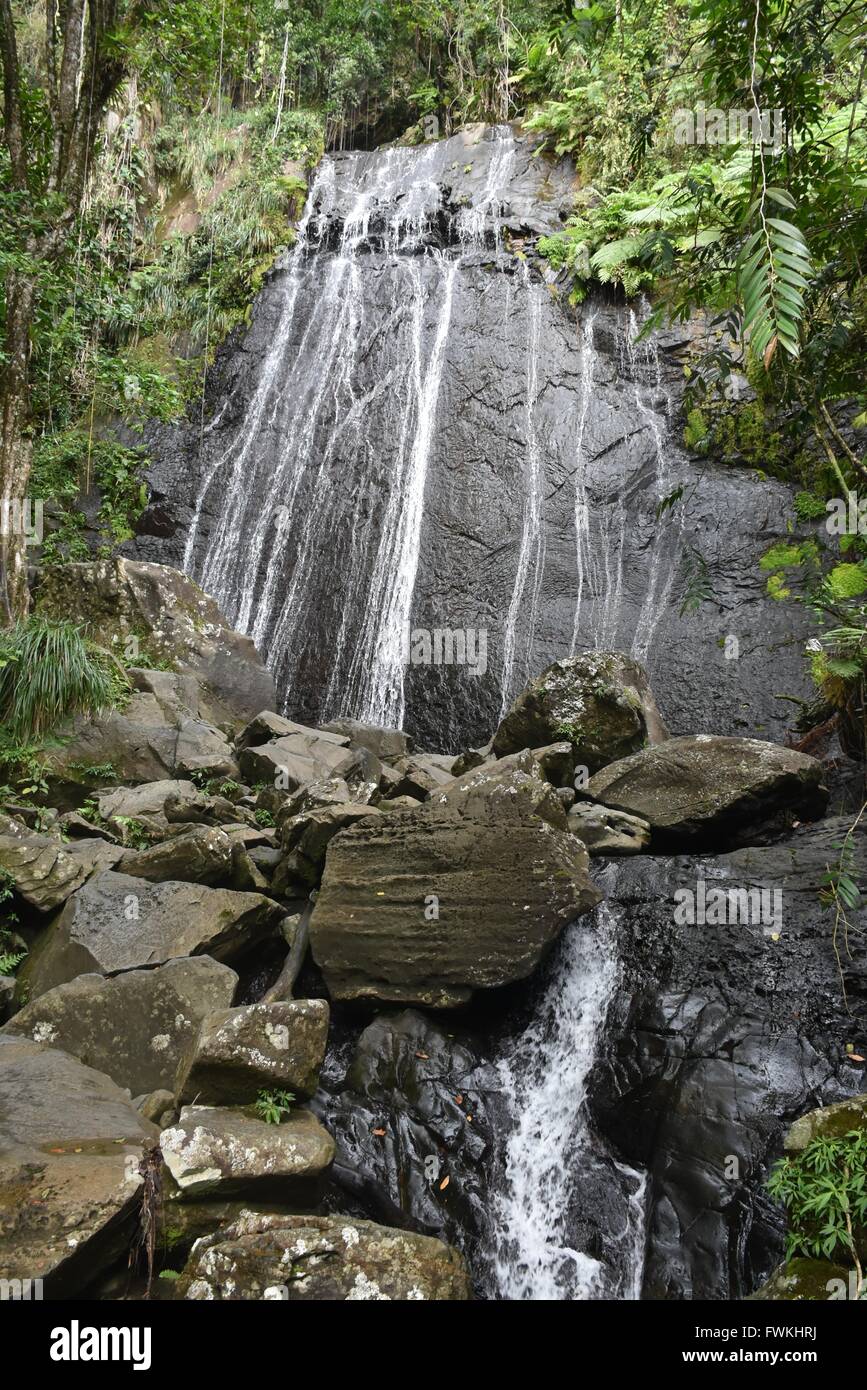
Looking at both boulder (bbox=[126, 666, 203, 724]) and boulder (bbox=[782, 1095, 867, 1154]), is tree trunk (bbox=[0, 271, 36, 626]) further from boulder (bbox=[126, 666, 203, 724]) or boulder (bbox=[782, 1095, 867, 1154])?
boulder (bbox=[782, 1095, 867, 1154])

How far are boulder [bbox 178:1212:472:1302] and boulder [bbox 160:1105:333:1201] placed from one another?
309 millimetres

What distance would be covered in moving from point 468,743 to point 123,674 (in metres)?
4.29

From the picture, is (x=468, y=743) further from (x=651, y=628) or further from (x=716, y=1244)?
(x=716, y=1244)

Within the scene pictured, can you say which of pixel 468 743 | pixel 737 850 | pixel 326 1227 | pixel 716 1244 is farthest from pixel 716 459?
pixel 326 1227

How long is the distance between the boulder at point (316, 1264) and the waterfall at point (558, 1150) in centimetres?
93

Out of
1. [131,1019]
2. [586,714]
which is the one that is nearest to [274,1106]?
[131,1019]

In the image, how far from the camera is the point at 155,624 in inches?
377

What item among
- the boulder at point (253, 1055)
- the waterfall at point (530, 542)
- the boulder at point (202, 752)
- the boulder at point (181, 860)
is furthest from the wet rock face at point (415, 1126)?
the waterfall at point (530, 542)

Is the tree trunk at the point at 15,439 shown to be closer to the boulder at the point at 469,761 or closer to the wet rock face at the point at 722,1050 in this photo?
the boulder at the point at 469,761

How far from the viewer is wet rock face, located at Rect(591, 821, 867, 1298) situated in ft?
12.7

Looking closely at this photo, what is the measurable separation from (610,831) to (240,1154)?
3.64 m

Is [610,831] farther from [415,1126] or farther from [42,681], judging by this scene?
[42,681]

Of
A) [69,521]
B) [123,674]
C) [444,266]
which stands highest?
[444,266]

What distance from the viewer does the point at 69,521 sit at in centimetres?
1253
